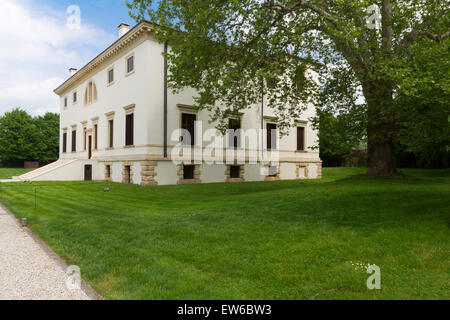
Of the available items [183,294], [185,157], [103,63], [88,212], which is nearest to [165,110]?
[185,157]

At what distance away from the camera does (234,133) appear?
80.2 feet

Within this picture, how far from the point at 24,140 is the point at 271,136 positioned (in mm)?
48159

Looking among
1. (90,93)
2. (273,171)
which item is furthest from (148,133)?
(90,93)

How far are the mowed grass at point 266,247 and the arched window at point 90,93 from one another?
20.7 m

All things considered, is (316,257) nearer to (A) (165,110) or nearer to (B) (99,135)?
(A) (165,110)

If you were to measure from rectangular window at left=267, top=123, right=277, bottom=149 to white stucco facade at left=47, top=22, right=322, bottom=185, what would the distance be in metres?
0.57

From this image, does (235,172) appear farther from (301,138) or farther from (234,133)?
(301,138)

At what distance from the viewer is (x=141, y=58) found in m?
21.0

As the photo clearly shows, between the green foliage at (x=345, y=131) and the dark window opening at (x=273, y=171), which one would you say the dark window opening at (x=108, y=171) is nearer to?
the dark window opening at (x=273, y=171)

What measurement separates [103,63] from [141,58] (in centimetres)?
737

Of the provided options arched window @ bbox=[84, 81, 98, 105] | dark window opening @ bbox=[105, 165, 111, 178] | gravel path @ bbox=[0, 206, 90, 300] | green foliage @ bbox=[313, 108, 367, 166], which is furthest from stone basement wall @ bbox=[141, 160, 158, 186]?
gravel path @ bbox=[0, 206, 90, 300]

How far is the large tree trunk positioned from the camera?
38.0ft

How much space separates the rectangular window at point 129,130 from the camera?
73.5 ft

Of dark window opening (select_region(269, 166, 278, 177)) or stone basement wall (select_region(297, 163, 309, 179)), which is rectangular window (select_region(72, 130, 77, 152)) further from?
stone basement wall (select_region(297, 163, 309, 179))
